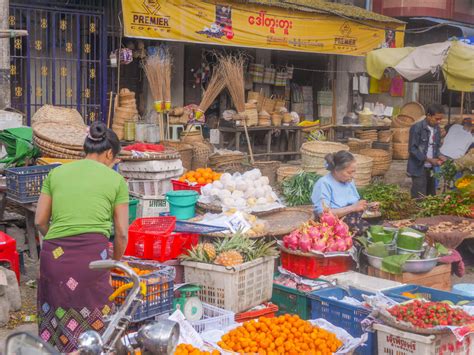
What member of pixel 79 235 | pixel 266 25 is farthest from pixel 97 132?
pixel 266 25

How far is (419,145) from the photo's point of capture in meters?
10.8

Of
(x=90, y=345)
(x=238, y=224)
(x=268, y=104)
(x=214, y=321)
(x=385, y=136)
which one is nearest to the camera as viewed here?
(x=90, y=345)

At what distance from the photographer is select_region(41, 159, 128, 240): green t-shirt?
4.26 metres

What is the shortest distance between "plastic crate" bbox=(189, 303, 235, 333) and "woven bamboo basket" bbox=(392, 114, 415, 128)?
12.8 metres

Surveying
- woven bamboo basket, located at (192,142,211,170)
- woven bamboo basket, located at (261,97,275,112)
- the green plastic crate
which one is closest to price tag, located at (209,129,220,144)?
woven bamboo basket, located at (261,97,275,112)

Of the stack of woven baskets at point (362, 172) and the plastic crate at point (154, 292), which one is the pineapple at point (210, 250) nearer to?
the plastic crate at point (154, 292)

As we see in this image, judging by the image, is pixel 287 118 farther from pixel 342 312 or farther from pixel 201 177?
pixel 342 312

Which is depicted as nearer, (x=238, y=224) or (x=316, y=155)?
(x=238, y=224)

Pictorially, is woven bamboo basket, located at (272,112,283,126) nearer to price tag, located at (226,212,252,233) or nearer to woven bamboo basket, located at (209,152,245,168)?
woven bamboo basket, located at (209,152,245,168)

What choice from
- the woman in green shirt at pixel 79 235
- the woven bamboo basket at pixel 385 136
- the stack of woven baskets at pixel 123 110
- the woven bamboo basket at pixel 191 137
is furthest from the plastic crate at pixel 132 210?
the woven bamboo basket at pixel 385 136

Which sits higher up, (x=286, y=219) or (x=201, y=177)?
(x=201, y=177)

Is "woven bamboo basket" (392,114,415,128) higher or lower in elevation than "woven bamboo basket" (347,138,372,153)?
higher

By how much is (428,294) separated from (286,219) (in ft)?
6.60

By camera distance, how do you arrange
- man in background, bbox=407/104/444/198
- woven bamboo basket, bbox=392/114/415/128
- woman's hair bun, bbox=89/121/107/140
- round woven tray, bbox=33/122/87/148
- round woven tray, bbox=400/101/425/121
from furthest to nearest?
round woven tray, bbox=400/101/425/121 → woven bamboo basket, bbox=392/114/415/128 → man in background, bbox=407/104/444/198 → round woven tray, bbox=33/122/87/148 → woman's hair bun, bbox=89/121/107/140
